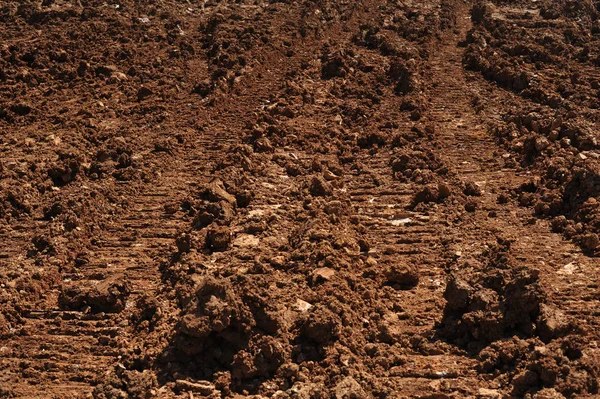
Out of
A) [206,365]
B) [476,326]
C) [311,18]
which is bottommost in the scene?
[206,365]

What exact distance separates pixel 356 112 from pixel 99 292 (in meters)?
5.10

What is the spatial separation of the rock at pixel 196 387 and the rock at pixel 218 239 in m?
1.89

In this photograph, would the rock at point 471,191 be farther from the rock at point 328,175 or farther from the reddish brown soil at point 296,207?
the rock at point 328,175

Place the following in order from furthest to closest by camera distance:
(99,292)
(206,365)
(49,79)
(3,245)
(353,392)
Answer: (49,79) < (3,245) < (99,292) < (206,365) < (353,392)

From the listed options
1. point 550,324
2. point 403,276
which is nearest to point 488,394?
point 550,324

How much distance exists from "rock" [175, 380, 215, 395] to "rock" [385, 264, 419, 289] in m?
2.30

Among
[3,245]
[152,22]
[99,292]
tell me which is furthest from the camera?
[152,22]

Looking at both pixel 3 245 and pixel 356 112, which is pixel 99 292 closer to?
pixel 3 245

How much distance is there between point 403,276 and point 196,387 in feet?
8.02

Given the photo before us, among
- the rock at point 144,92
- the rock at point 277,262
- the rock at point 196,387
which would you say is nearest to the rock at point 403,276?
the rock at point 277,262

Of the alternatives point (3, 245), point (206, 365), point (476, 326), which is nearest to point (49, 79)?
point (3, 245)

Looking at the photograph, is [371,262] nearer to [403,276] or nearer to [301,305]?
[403,276]

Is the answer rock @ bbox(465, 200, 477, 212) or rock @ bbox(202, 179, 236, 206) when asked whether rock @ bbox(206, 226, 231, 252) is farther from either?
rock @ bbox(465, 200, 477, 212)

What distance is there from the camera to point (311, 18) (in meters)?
14.6
